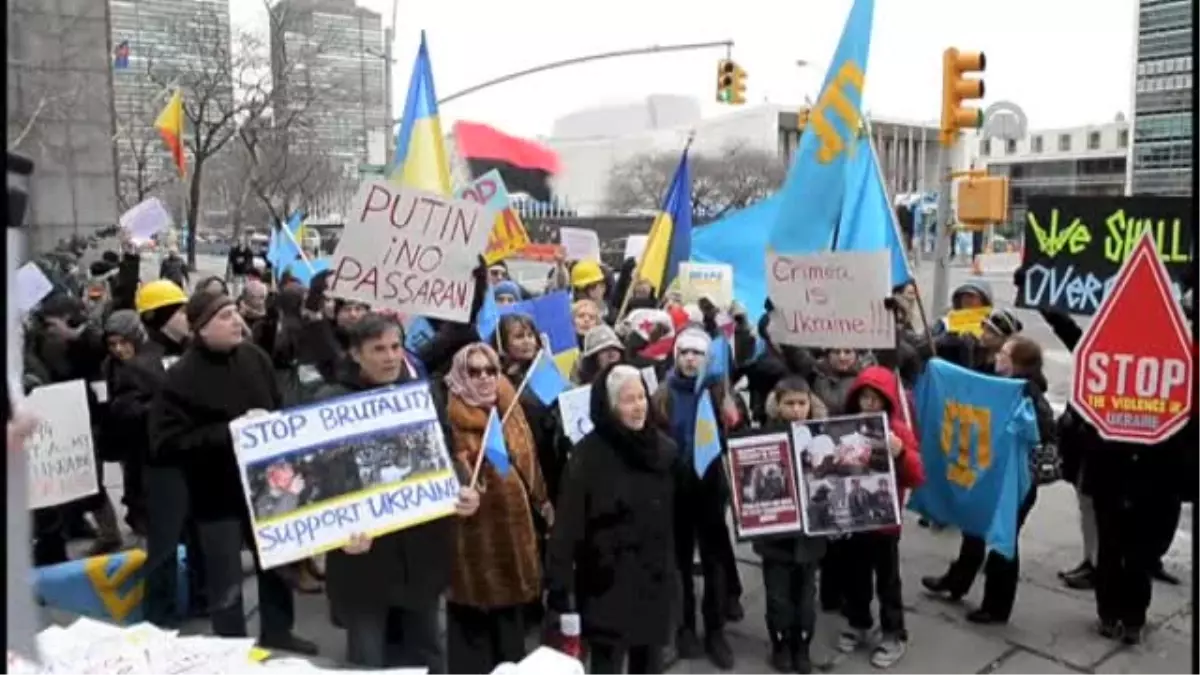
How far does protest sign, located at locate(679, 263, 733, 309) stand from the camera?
8930 millimetres

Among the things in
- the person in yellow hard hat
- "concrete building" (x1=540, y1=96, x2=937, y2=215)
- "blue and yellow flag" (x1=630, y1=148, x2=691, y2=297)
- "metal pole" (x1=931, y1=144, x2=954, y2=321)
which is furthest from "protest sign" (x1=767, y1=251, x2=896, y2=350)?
"concrete building" (x1=540, y1=96, x2=937, y2=215)

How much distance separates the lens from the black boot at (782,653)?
4.70 metres

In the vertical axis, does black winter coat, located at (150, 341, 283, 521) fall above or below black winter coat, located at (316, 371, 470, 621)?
above

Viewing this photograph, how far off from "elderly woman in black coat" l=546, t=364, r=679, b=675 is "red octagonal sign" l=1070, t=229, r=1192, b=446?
1611 mm

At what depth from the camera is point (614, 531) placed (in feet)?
12.6

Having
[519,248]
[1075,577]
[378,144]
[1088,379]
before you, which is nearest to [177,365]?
[1088,379]

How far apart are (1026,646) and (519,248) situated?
19.1 feet

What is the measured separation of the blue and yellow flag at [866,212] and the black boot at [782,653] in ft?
7.85

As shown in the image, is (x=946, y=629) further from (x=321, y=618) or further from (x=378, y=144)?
(x=378, y=144)

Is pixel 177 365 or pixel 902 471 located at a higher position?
pixel 177 365

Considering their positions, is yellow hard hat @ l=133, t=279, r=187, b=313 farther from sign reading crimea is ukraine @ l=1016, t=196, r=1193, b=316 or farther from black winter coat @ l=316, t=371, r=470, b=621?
sign reading crimea is ukraine @ l=1016, t=196, r=1193, b=316

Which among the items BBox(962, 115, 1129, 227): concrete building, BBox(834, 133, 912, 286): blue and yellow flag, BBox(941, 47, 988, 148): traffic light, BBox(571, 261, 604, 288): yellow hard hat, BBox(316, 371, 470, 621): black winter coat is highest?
BBox(962, 115, 1129, 227): concrete building

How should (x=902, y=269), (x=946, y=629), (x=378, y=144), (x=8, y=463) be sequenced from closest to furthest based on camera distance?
1. (x=8, y=463)
2. (x=946, y=629)
3. (x=902, y=269)
4. (x=378, y=144)

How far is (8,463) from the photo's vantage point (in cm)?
107
